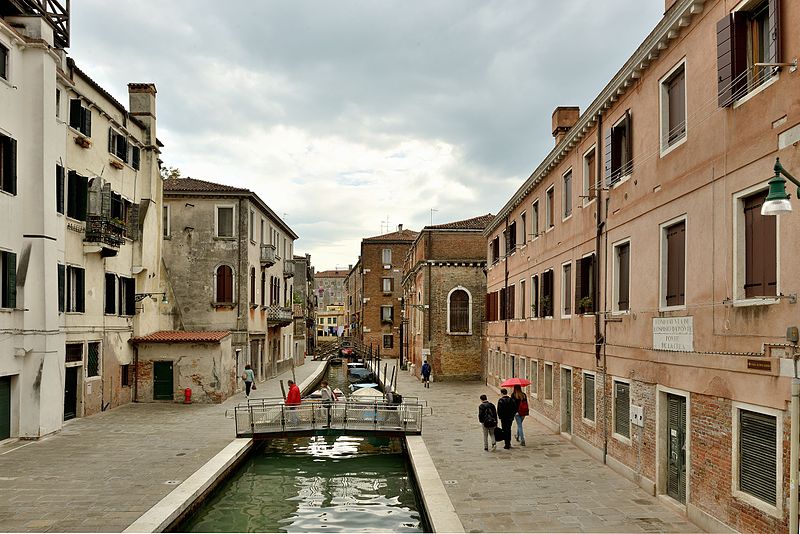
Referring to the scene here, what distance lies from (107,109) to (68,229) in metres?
5.07

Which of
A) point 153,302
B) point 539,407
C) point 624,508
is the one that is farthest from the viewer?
point 153,302

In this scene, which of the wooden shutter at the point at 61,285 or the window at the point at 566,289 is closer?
the window at the point at 566,289

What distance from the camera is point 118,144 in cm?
2409

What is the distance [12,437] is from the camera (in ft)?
54.7

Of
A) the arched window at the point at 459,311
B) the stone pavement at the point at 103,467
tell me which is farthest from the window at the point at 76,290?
the arched window at the point at 459,311

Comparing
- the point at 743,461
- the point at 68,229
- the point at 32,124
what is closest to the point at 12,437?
the point at 68,229

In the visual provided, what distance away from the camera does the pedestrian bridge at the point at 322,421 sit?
1778 cm

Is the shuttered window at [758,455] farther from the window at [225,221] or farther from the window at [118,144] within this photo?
the window at [225,221]

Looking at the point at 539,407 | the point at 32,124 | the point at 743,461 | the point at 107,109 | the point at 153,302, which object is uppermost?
the point at 107,109

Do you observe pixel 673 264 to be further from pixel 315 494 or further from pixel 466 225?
pixel 466 225

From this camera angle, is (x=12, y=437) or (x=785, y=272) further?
(x=12, y=437)

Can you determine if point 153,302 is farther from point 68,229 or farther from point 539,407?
point 539,407

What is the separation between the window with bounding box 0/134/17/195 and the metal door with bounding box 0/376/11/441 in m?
4.39

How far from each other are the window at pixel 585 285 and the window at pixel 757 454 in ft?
22.9
